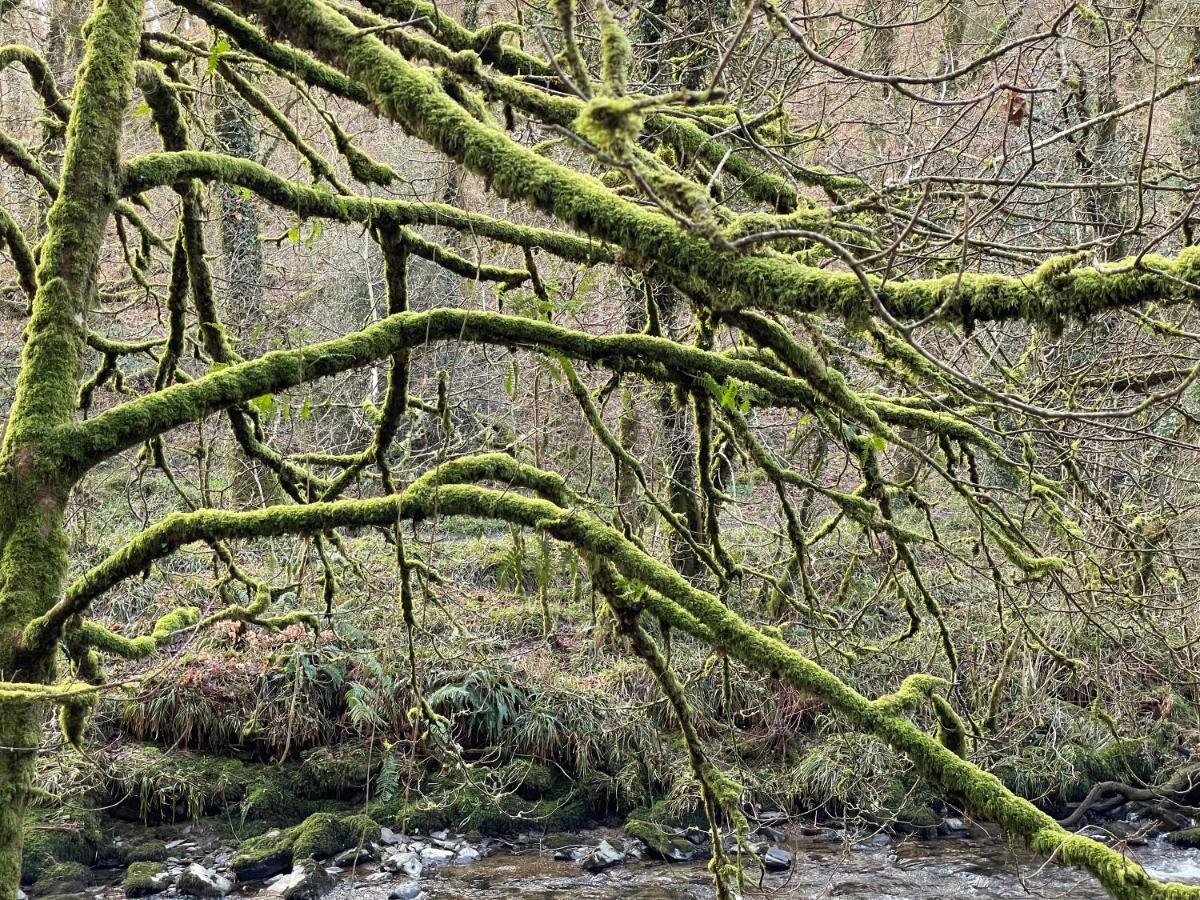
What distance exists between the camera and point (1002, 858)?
27.8ft

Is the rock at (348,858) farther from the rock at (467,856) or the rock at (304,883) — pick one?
the rock at (467,856)

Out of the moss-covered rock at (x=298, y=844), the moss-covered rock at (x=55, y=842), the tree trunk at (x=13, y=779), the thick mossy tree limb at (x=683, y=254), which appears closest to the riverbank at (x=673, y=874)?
the moss-covered rock at (x=298, y=844)

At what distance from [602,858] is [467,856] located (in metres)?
1.10

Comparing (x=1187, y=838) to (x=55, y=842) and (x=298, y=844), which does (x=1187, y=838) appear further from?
(x=55, y=842)

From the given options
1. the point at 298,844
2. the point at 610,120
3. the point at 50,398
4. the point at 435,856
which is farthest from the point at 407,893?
the point at 610,120

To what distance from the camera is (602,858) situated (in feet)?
28.2

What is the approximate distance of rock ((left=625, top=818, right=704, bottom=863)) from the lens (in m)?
8.70

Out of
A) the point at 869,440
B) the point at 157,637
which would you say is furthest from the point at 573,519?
the point at 157,637

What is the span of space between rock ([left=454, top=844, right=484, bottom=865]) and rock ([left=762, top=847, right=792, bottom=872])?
7.54ft

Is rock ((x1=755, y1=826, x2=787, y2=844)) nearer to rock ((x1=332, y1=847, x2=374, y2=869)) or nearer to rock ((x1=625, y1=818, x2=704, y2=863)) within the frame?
rock ((x1=625, y1=818, x2=704, y2=863))

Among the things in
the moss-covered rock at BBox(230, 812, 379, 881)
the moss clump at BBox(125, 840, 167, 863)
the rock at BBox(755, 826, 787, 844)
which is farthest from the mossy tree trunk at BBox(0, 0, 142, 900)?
the rock at BBox(755, 826, 787, 844)

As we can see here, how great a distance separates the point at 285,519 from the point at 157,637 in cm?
91

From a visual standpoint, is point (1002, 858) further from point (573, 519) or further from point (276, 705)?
point (573, 519)

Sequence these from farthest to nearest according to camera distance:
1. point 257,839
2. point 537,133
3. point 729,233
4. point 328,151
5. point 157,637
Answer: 1. point 328,151
2. point 257,839
3. point 537,133
4. point 157,637
5. point 729,233
